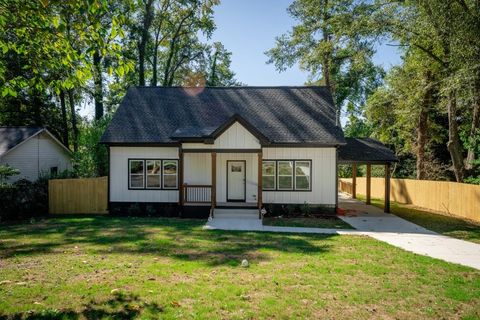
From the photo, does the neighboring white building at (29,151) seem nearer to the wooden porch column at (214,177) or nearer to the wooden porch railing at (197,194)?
the wooden porch railing at (197,194)

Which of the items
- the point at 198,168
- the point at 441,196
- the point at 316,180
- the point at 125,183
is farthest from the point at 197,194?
the point at 441,196

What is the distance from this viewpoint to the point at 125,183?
16406mm

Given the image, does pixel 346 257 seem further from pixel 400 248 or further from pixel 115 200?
pixel 115 200

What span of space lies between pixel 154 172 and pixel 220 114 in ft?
15.8

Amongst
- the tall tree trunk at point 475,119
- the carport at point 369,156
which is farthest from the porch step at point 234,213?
the tall tree trunk at point 475,119

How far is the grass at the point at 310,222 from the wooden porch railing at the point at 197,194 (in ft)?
9.66

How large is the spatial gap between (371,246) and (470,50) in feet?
35.4

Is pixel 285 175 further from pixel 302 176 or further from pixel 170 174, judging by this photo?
pixel 170 174

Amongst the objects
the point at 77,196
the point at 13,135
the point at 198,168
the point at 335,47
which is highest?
the point at 335,47

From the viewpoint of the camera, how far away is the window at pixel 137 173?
53.9 ft

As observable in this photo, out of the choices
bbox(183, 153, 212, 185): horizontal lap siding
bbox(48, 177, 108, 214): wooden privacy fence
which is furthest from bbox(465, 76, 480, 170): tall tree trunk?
bbox(48, 177, 108, 214): wooden privacy fence

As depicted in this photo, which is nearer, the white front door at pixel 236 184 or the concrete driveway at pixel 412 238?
the concrete driveway at pixel 412 238

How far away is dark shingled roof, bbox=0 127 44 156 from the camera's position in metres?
20.5

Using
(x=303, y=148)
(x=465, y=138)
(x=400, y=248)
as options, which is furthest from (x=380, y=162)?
(x=400, y=248)
